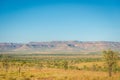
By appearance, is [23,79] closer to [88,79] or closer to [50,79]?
[50,79]

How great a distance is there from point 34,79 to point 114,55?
27.6 m

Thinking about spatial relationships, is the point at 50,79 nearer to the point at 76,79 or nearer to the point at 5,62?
the point at 76,79

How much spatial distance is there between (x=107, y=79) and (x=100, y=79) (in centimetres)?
208

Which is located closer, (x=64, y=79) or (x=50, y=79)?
(x=64, y=79)

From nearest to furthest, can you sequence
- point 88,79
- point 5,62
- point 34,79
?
Answer: point 88,79 → point 34,79 → point 5,62

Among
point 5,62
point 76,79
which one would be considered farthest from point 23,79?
point 5,62

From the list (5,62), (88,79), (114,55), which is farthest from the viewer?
(5,62)

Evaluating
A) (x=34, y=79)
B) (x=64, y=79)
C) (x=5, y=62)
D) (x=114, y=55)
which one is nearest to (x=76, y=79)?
(x=64, y=79)

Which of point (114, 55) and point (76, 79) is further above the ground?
point (114, 55)

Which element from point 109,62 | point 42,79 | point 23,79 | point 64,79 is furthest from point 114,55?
point 23,79

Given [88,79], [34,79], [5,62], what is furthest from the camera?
[5,62]

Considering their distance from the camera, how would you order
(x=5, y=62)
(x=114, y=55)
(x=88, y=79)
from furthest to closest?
1. (x=5, y=62)
2. (x=114, y=55)
3. (x=88, y=79)

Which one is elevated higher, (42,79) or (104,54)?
(104,54)

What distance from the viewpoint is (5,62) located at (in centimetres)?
10806
